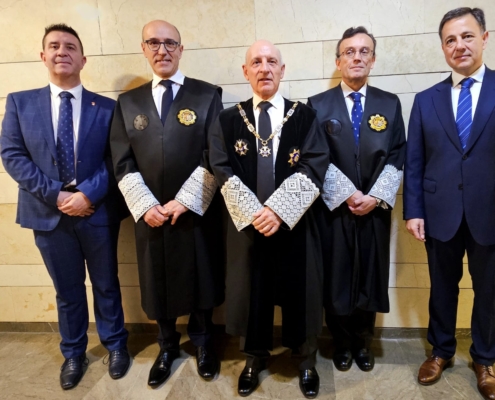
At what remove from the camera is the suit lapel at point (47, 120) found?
186 centimetres

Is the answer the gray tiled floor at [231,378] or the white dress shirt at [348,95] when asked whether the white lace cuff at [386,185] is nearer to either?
the white dress shirt at [348,95]

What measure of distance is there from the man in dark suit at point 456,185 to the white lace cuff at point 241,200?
0.83m

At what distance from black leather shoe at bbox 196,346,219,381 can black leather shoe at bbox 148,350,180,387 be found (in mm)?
161

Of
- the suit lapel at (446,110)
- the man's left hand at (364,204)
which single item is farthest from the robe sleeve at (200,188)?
the suit lapel at (446,110)

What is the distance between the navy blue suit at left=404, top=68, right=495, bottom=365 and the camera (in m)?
1.63

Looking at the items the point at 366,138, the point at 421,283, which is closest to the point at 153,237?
the point at 366,138

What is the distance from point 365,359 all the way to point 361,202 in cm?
94

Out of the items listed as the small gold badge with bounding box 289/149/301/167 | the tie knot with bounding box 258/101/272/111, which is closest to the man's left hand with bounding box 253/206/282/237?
the small gold badge with bounding box 289/149/301/167

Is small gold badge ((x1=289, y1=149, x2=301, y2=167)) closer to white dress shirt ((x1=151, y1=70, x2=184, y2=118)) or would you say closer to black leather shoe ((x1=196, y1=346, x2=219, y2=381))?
white dress shirt ((x1=151, y1=70, x2=184, y2=118))

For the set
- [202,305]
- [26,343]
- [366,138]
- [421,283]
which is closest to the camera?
[366,138]

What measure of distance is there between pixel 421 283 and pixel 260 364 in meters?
1.16

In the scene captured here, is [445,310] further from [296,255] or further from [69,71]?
[69,71]

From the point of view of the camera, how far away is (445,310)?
6.01 ft

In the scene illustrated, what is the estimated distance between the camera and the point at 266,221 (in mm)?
1551
